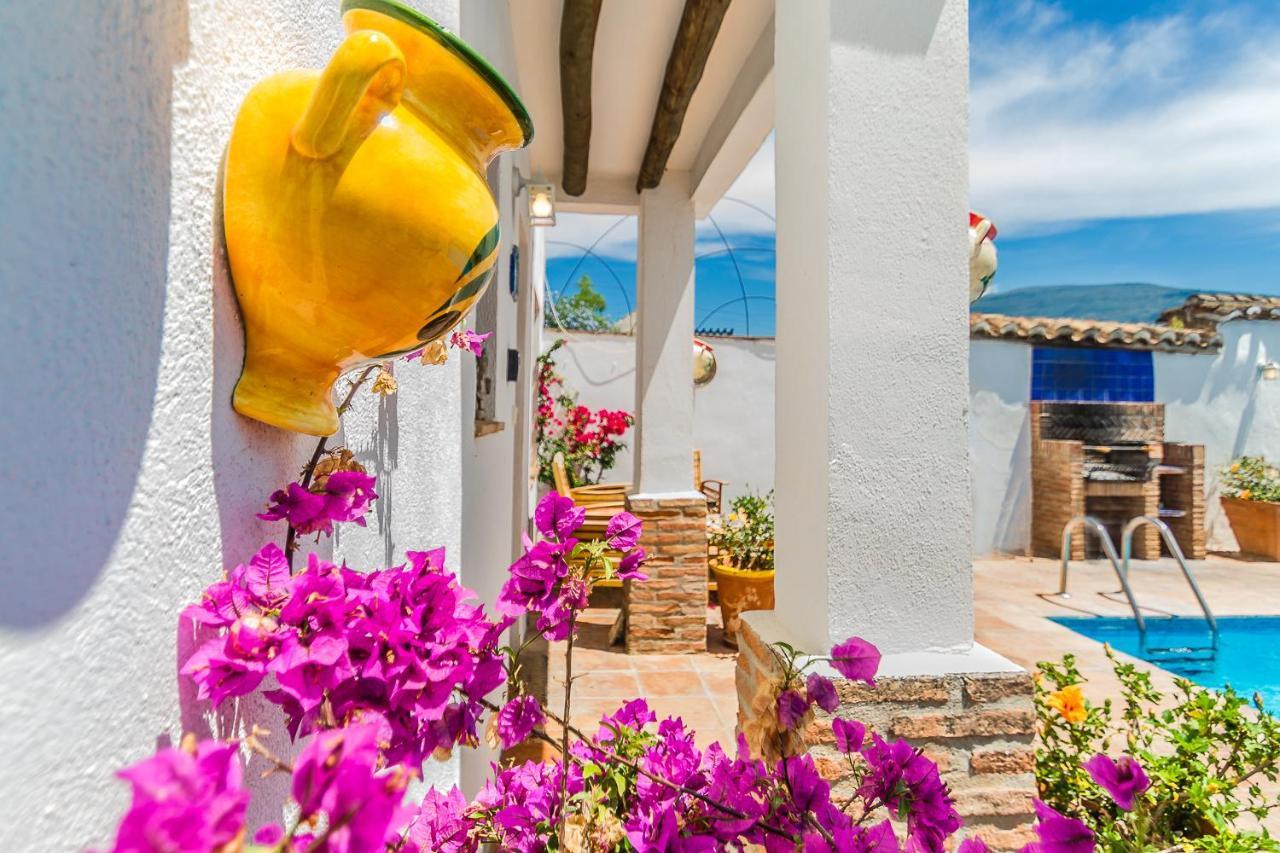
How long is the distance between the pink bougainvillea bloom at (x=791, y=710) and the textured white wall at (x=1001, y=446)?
8143 millimetres

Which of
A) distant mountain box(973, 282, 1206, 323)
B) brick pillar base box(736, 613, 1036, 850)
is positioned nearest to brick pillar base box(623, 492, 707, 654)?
brick pillar base box(736, 613, 1036, 850)

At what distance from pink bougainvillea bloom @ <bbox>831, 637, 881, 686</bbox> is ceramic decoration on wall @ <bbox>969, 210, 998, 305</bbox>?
1.75 metres

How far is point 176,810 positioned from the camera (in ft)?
0.64

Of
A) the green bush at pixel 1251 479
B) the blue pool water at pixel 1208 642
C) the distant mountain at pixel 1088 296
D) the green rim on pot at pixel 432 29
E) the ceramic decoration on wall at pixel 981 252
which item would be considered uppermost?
the distant mountain at pixel 1088 296

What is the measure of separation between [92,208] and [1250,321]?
12.2m

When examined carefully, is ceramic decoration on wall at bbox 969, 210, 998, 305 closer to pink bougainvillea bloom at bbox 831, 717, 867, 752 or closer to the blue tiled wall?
pink bougainvillea bloom at bbox 831, 717, 867, 752

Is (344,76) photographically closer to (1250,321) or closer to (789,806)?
(789,806)

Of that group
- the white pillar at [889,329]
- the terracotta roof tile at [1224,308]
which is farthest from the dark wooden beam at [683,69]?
the terracotta roof tile at [1224,308]

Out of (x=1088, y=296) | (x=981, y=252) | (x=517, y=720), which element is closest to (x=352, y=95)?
(x=517, y=720)

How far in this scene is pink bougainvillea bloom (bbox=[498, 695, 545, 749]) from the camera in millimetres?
691

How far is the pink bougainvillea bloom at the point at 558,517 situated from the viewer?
27.5 inches

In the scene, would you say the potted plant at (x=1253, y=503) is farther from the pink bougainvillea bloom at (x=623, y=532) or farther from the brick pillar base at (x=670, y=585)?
the pink bougainvillea bloom at (x=623, y=532)

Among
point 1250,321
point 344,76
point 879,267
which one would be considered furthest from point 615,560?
point 1250,321

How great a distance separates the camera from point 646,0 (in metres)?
2.67
